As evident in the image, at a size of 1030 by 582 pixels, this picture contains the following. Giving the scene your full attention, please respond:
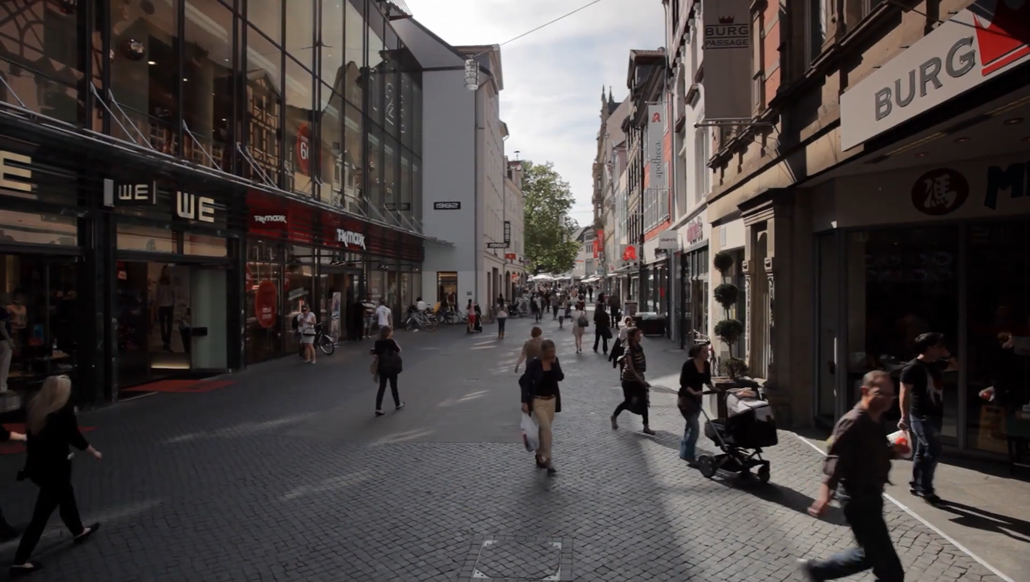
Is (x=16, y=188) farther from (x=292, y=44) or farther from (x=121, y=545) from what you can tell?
(x=292, y=44)

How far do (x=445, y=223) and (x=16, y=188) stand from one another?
91.5ft

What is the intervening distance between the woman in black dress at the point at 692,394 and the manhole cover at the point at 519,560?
3.00 metres

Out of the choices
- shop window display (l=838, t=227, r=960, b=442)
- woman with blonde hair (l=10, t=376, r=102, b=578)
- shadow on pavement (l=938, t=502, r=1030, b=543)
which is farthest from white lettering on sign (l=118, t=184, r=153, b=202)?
shadow on pavement (l=938, t=502, r=1030, b=543)

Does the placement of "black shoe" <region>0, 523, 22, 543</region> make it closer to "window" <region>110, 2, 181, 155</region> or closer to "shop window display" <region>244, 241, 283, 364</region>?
"window" <region>110, 2, 181, 155</region>

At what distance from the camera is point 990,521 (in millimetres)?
5828

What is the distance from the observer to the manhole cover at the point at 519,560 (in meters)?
4.88

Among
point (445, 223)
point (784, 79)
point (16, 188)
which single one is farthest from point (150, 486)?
point (445, 223)

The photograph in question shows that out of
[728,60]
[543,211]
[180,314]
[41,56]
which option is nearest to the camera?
[41,56]

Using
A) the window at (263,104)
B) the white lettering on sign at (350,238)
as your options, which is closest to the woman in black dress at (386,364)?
the window at (263,104)

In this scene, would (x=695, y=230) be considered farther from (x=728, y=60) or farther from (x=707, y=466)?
(x=707, y=466)

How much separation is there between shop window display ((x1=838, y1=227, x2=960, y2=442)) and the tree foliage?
7072cm

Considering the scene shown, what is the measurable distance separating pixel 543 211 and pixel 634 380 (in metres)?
70.7

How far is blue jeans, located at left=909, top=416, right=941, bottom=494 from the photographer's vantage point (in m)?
6.27

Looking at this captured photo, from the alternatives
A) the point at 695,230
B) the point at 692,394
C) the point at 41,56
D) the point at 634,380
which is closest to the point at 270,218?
the point at 41,56
